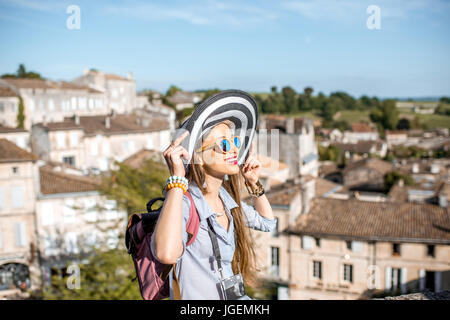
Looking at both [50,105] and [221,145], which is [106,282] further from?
[50,105]

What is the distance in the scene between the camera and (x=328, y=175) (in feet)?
181

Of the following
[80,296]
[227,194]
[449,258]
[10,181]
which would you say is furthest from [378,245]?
[227,194]

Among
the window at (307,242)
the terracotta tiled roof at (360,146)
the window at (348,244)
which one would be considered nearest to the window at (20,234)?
the window at (307,242)

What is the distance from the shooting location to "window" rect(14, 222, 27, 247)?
20628 mm

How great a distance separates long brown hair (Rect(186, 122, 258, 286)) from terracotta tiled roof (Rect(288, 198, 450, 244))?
18.8m

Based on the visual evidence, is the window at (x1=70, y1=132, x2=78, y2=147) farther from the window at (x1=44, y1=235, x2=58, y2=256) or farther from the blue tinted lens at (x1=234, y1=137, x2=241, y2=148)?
the blue tinted lens at (x1=234, y1=137, x2=241, y2=148)

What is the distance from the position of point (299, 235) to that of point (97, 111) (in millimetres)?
34128

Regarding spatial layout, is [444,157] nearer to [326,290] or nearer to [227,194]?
[326,290]

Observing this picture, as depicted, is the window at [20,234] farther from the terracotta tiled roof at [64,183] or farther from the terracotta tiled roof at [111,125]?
the terracotta tiled roof at [111,125]

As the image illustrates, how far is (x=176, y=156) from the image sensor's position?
2.45m

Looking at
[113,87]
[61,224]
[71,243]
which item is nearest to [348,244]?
[71,243]

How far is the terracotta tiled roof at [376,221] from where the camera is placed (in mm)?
20747

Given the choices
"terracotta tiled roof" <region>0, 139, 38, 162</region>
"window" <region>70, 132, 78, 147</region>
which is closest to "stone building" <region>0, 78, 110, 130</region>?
"window" <region>70, 132, 78, 147</region>

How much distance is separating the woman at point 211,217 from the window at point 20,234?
2000 cm
